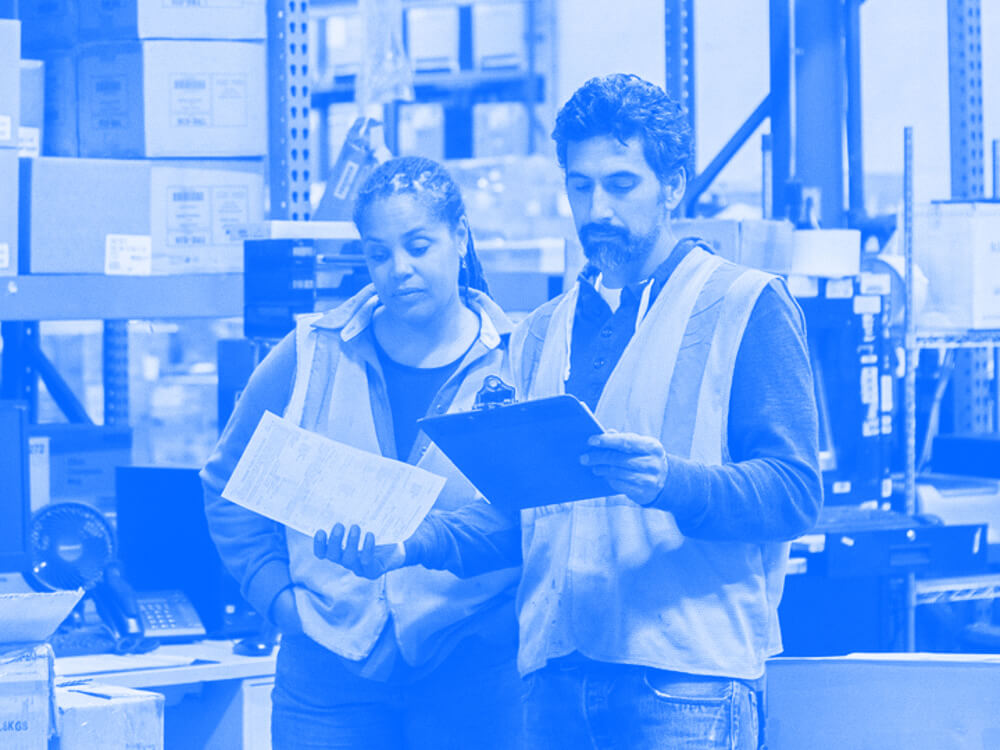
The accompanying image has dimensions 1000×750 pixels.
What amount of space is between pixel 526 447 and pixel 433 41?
5045mm

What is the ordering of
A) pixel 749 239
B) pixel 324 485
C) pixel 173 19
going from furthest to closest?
1. pixel 749 239
2. pixel 173 19
3. pixel 324 485

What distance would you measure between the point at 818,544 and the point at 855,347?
0.45 metres

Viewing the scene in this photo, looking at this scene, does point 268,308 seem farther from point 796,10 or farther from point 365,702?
point 796,10

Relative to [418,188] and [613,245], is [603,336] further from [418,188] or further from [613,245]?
[418,188]

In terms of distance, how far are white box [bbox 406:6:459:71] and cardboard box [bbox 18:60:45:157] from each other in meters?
3.47

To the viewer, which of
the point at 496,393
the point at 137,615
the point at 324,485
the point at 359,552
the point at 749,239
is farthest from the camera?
the point at 749,239

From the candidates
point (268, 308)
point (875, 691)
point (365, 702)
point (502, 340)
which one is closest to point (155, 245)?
point (268, 308)

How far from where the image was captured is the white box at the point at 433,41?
6473 mm

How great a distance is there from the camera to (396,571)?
2.23 meters

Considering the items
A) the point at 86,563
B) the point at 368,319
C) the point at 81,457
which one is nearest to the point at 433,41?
the point at 81,457

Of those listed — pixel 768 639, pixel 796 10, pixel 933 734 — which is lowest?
pixel 933 734

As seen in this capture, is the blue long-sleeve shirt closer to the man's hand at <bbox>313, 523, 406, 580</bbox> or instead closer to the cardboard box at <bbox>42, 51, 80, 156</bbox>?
the man's hand at <bbox>313, 523, 406, 580</bbox>

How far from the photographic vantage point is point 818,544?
304 centimetres

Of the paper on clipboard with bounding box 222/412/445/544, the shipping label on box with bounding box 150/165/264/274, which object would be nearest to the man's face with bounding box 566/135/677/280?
the paper on clipboard with bounding box 222/412/445/544
